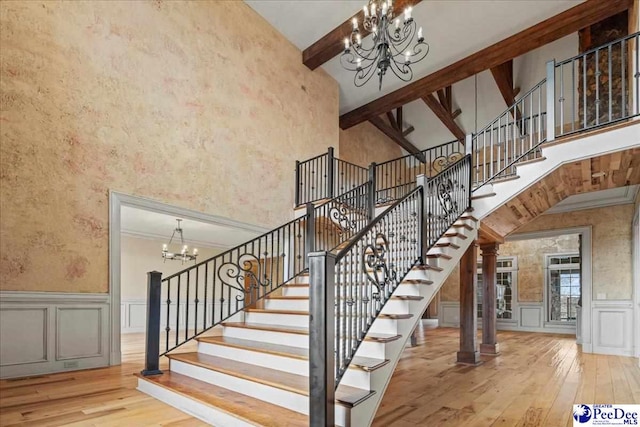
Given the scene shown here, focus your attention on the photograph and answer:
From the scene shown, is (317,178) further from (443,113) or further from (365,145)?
(443,113)

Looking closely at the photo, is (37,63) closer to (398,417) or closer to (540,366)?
(398,417)

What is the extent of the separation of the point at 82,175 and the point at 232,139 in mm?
2465

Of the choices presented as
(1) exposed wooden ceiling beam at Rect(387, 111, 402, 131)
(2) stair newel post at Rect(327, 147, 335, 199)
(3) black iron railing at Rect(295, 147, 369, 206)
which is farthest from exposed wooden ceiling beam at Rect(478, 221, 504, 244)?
(1) exposed wooden ceiling beam at Rect(387, 111, 402, 131)

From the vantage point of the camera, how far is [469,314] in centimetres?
545

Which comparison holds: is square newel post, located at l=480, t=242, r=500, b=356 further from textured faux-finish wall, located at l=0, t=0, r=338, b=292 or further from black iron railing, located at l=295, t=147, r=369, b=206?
textured faux-finish wall, located at l=0, t=0, r=338, b=292

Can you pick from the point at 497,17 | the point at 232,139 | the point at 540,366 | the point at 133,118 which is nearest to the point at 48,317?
the point at 133,118

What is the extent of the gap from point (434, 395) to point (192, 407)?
2204 millimetres

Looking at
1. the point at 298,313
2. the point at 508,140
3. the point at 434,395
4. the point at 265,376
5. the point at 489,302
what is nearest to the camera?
the point at 265,376

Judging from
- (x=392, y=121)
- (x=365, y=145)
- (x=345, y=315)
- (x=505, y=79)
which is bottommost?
(x=345, y=315)

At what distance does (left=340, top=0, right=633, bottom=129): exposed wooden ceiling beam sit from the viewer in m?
6.41

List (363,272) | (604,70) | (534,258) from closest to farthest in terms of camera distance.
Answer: (363,272), (604,70), (534,258)

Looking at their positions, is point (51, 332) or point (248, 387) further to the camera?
point (51, 332)

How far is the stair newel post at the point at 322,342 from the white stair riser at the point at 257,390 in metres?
→ 0.17

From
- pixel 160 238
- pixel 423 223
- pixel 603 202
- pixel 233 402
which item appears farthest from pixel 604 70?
pixel 160 238
